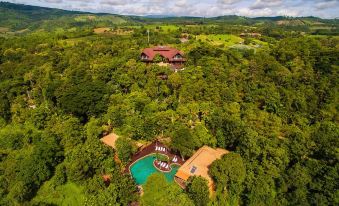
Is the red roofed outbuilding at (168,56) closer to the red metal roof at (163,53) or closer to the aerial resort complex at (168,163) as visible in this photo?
the red metal roof at (163,53)

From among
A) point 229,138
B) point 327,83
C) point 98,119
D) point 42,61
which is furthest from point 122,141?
point 42,61

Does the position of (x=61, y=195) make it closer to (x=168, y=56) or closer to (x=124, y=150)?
(x=124, y=150)

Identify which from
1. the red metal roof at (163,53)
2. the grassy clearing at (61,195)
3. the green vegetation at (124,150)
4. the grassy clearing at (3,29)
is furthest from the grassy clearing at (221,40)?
the grassy clearing at (3,29)

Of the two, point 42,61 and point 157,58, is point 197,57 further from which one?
point 42,61

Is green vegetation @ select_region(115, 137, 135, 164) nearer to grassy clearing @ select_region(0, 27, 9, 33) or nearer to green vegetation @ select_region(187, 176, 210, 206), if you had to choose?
green vegetation @ select_region(187, 176, 210, 206)

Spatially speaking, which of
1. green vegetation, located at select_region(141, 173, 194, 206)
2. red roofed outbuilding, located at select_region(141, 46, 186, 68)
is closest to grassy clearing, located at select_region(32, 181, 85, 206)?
green vegetation, located at select_region(141, 173, 194, 206)
